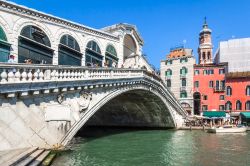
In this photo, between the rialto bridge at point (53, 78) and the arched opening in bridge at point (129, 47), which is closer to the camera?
the rialto bridge at point (53, 78)

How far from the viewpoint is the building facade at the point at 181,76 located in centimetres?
3791

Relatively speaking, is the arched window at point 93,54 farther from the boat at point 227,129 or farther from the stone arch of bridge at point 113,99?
the boat at point 227,129

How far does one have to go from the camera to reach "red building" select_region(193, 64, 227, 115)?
120ft

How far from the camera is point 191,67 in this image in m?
37.8

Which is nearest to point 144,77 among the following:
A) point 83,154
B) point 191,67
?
point 83,154

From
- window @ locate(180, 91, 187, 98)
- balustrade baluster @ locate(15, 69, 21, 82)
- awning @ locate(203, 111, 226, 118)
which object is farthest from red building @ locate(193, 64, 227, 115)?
balustrade baluster @ locate(15, 69, 21, 82)

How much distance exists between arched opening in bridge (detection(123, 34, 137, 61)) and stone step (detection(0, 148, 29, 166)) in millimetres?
17338

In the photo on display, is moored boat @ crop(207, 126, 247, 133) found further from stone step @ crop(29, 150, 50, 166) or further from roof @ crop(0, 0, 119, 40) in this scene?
stone step @ crop(29, 150, 50, 166)

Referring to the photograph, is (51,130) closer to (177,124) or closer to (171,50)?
(177,124)

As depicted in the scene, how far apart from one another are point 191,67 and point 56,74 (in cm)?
2883

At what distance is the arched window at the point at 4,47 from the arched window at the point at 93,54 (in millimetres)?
6138

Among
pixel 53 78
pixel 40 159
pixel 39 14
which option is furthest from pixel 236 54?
pixel 40 159

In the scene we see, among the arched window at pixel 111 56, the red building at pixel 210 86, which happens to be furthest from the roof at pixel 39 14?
the red building at pixel 210 86

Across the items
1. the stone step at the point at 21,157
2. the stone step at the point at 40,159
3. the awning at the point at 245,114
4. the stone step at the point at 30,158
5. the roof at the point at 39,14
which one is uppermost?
the roof at the point at 39,14
